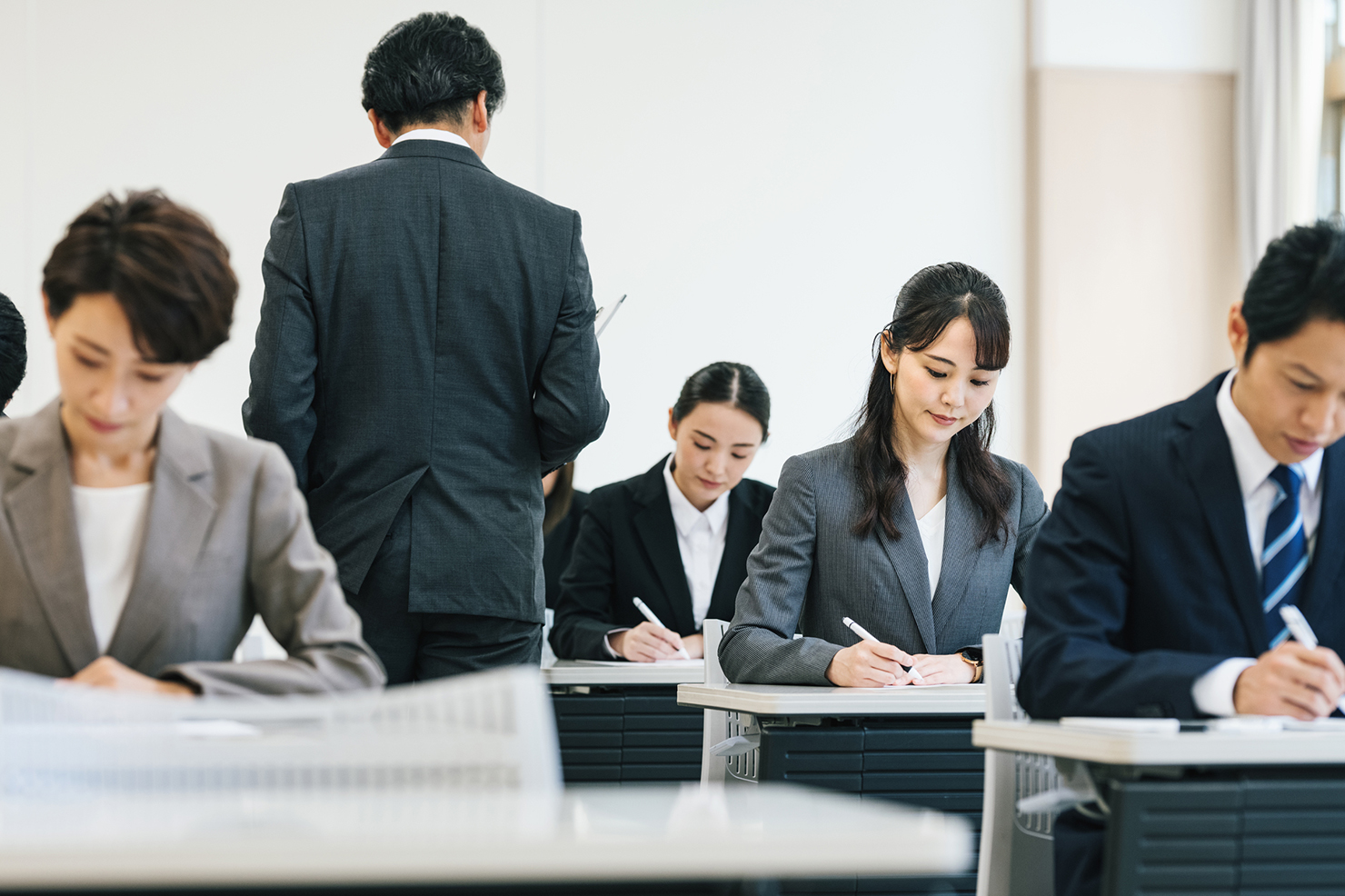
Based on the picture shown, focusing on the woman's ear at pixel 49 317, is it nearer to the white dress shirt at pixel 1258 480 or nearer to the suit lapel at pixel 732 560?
the white dress shirt at pixel 1258 480

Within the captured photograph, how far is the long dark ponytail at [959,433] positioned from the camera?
102 inches

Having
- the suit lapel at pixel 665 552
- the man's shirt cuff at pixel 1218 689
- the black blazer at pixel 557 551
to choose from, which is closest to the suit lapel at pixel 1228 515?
the man's shirt cuff at pixel 1218 689

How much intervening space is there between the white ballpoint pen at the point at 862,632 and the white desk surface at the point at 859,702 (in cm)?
10

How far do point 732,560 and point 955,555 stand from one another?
116 cm

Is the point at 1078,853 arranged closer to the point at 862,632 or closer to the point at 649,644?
the point at 862,632

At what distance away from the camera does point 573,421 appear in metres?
2.40

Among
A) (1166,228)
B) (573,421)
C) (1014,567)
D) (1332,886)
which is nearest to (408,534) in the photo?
(573,421)

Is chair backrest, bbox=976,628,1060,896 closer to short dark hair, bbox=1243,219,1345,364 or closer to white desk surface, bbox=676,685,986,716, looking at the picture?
white desk surface, bbox=676,685,986,716

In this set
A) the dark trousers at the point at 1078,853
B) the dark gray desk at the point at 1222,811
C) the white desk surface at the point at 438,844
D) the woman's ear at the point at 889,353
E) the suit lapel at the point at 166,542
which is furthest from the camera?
the woman's ear at the point at 889,353

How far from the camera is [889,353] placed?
8.95ft

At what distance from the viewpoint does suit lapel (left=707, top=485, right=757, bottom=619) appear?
3.69m

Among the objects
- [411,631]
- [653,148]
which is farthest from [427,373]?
[653,148]

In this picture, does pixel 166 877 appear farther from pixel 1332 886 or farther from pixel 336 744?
pixel 1332 886

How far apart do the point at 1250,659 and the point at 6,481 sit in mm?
1390
